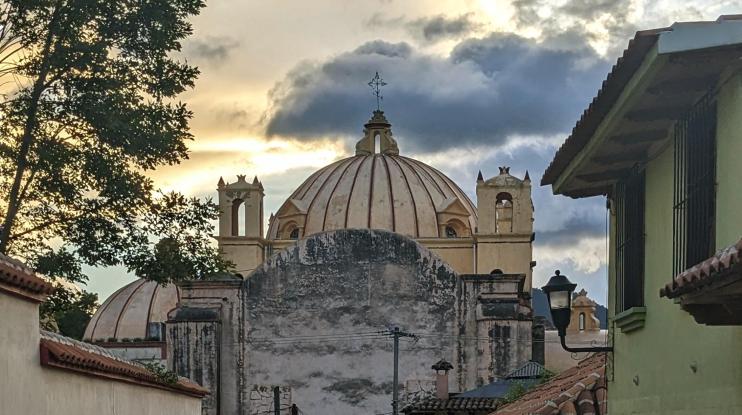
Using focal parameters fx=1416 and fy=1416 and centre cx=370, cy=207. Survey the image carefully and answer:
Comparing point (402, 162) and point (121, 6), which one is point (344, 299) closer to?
point (402, 162)

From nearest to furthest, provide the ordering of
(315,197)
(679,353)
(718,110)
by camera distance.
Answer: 1. (718,110)
2. (679,353)
3. (315,197)

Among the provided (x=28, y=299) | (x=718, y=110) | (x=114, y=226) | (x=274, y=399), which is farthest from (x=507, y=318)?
(x=718, y=110)

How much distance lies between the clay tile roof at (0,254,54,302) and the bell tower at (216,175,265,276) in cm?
3706

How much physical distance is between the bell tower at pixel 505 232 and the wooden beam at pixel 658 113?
38.3m

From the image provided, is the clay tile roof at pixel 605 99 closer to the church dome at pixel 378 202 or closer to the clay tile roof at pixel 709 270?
the clay tile roof at pixel 709 270

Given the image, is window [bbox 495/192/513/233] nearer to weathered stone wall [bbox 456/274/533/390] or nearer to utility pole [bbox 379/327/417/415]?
weathered stone wall [bbox 456/274/533/390]

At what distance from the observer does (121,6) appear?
18219mm

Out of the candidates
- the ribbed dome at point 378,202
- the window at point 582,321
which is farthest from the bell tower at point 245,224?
the window at point 582,321

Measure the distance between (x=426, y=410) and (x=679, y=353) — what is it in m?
23.3

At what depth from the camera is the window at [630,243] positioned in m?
10.5

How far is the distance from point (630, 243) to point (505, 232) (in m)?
38.0

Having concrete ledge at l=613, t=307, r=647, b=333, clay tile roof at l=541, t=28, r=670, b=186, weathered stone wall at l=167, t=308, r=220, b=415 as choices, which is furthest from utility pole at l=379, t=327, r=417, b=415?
concrete ledge at l=613, t=307, r=647, b=333

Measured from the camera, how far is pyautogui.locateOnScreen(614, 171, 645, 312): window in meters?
10.5

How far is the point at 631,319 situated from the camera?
1023 centimetres
